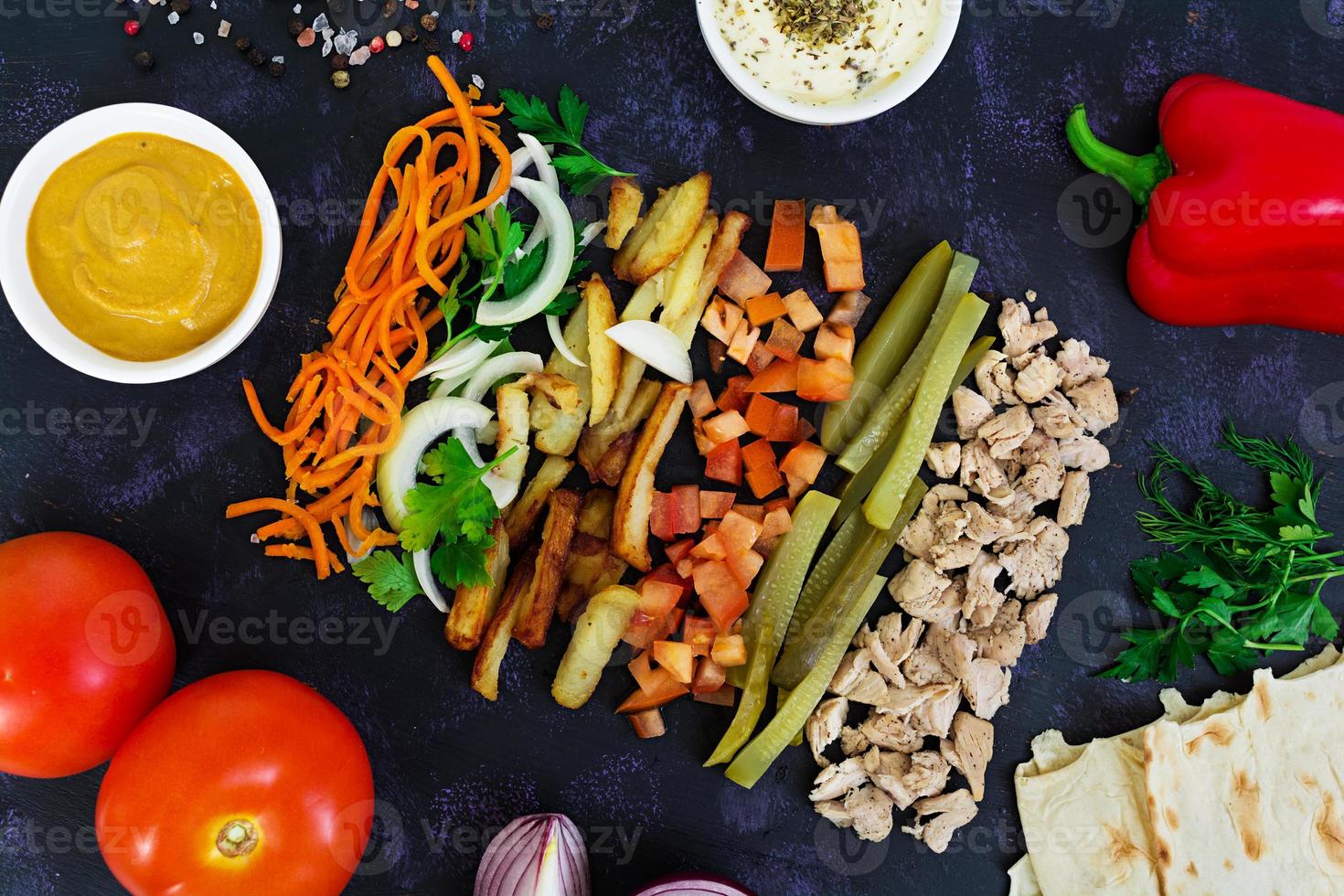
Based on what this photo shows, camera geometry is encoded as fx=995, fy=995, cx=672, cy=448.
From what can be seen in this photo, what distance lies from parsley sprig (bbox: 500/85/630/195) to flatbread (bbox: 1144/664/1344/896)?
2.75 m

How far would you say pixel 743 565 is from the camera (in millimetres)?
3426

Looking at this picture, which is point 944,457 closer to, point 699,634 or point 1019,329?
point 1019,329

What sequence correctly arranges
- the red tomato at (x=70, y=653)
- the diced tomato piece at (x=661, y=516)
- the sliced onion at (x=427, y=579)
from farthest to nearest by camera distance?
the diced tomato piece at (x=661, y=516) → the sliced onion at (x=427, y=579) → the red tomato at (x=70, y=653)

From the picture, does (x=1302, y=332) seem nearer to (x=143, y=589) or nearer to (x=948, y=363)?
(x=948, y=363)

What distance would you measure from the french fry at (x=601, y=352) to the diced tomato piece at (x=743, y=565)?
26.0 inches

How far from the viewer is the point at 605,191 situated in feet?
11.6

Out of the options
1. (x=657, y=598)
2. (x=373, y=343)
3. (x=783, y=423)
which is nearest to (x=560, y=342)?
(x=373, y=343)

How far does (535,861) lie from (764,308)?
2.02m

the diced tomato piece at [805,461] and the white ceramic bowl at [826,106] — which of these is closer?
the white ceramic bowl at [826,106]

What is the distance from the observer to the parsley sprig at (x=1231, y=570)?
3521 mm

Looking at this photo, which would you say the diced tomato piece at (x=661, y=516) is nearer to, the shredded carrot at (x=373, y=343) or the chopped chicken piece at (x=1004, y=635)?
the shredded carrot at (x=373, y=343)

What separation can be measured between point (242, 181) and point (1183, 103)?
314 centimetres

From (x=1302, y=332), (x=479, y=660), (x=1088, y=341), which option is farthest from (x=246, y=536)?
(x=1302, y=332)

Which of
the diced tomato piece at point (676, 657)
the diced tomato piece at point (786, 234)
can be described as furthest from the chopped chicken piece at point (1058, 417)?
the diced tomato piece at point (676, 657)
